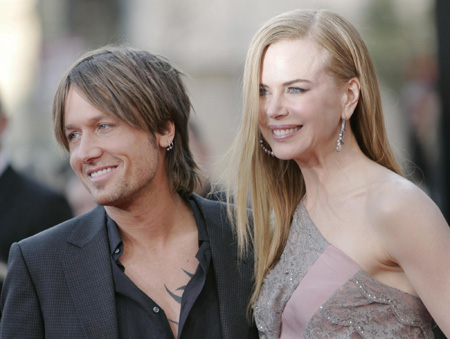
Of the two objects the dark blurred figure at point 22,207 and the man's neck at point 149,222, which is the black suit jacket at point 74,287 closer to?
the man's neck at point 149,222

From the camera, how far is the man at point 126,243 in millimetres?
3117

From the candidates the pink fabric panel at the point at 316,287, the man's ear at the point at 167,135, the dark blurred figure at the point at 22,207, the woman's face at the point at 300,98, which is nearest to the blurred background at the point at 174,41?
the dark blurred figure at the point at 22,207

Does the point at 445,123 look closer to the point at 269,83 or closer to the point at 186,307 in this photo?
the point at 269,83

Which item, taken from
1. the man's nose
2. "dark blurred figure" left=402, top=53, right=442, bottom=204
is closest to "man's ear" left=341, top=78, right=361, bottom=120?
the man's nose

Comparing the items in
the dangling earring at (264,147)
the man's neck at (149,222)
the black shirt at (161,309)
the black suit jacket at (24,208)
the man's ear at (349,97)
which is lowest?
the black suit jacket at (24,208)

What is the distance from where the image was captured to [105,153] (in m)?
3.22

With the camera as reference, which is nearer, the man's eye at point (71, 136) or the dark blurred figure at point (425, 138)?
the man's eye at point (71, 136)

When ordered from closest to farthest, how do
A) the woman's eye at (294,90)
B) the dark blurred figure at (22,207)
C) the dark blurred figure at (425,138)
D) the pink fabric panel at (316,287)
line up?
the pink fabric panel at (316,287) → the woman's eye at (294,90) → the dark blurred figure at (22,207) → the dark blurred figure at (425,138)

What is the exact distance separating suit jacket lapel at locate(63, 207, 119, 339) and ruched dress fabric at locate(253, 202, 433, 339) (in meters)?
0.67

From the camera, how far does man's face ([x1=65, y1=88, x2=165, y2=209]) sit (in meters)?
3.21

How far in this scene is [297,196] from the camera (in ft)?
11.6

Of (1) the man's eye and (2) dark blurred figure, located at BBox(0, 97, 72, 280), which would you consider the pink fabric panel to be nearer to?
(1) the man's eye

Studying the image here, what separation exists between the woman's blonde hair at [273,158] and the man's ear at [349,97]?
22 mm

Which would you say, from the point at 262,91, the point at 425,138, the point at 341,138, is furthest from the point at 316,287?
the point at 425,138
